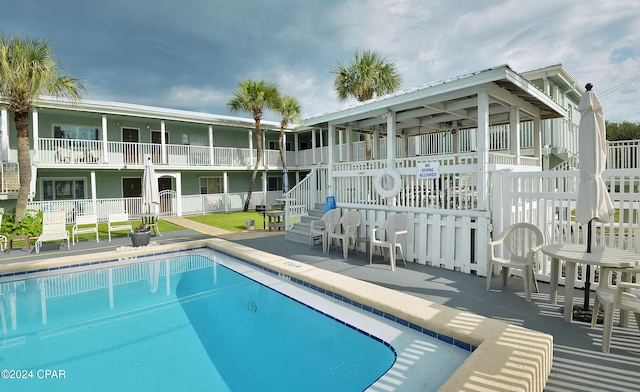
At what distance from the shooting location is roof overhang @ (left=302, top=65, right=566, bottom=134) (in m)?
5.93

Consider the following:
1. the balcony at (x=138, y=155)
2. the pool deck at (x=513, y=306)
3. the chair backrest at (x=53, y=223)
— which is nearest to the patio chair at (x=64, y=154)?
the balcony at (x=138, y=155)

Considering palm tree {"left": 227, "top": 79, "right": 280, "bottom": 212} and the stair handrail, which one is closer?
the stair handrail

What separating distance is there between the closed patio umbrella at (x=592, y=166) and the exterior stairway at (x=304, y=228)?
21.8 ft

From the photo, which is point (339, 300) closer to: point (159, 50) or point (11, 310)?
point (11, 310)

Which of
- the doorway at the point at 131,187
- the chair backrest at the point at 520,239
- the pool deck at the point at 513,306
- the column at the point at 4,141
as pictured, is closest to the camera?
the pool deck at the point at 513,306

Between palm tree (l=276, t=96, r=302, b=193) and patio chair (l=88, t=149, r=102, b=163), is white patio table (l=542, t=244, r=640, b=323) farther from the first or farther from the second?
patio chair (l=88, t=149, r=102, b=163)

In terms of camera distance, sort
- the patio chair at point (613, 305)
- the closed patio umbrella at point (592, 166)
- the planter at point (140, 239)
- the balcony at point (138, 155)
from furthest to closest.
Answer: the balcony at point (138, 155)
the planter at point (140, 239)
the closed patio umbrella at point (592, 166)
the patio chair at point (613, 305)

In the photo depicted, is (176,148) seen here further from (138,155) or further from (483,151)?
(483,151)

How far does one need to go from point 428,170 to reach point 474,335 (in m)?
4.11

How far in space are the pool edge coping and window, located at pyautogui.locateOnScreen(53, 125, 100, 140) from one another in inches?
615

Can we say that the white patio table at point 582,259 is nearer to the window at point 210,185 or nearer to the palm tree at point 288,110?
the palm tree at point 288,110

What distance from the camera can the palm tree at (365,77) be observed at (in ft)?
49.8

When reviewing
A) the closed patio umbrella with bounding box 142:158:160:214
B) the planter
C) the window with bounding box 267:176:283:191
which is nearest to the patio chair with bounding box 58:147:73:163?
the closed patio umbrella with bounding box 142:158:160:214

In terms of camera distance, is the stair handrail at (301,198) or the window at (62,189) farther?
the window at (62,189)
